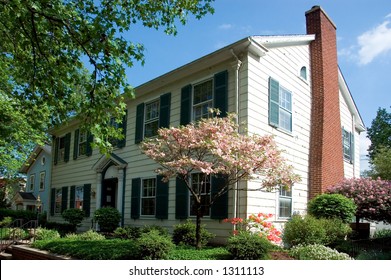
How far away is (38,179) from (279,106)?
18.4 m

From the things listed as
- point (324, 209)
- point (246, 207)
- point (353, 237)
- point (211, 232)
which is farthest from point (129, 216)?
point (353, 237)

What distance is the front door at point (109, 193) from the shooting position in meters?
17.4

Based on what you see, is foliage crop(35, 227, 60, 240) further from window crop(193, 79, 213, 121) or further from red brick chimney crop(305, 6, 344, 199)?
red brick chimney crop(305, 6, 344, 199)

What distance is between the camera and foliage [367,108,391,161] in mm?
40281

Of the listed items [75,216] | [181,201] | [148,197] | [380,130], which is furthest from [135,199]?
[380,130]

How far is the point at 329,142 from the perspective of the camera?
14898 mm

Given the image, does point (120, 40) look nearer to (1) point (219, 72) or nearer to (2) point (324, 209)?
(1) point (219, 72)

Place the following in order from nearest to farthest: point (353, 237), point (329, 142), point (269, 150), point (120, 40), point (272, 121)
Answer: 1. point (120, 40)
2. point (269, 150)
3. point (272, 121)
4. point (353, 237)
5. point (329, 142)

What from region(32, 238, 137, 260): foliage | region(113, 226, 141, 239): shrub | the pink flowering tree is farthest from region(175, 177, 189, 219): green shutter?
region(32, 238, 137, 260): foliage

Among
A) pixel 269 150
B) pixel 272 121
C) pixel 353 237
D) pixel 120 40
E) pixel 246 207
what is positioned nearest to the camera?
pixel 120 40

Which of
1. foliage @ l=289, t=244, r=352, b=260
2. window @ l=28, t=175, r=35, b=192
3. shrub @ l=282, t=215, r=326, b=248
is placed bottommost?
foliage @ l=289, t=244, r=352, b=260

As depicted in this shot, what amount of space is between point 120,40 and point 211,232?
20.9 feet

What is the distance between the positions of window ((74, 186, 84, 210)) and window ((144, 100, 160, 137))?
19.4 ft

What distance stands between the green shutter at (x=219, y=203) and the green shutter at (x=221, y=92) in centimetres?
208
